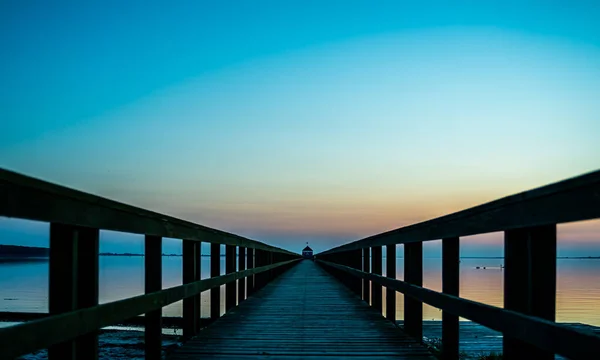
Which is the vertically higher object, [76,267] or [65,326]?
[76,267]

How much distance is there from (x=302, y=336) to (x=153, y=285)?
2014 mm

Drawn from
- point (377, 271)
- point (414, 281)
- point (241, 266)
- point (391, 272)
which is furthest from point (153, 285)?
point (241, 266)

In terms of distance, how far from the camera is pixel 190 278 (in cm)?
541

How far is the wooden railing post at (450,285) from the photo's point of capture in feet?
13.3

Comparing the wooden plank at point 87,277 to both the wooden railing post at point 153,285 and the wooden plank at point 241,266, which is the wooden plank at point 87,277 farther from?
the wooden plank at point 241,266

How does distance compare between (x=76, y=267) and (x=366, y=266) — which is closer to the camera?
(x=76, y=267)

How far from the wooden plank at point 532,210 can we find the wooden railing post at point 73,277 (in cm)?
201

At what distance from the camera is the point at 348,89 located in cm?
1529

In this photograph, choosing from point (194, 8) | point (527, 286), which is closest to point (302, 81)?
point (194, 8)

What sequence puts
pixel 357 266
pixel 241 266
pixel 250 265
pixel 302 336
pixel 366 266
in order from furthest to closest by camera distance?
pixel 250 265 → pixel 357 266 → pixel 241 266 → pixel 366 266 → pixel 302 336

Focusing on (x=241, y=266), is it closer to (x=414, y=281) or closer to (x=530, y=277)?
(x=414, y=281)

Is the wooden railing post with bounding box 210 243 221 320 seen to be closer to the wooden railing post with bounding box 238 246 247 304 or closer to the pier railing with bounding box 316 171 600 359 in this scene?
the wooden railing post with bounding box 238 246 247 304

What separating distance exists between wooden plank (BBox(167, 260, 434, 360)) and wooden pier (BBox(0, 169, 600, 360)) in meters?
0.02

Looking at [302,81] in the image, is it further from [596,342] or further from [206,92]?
[596,342]
